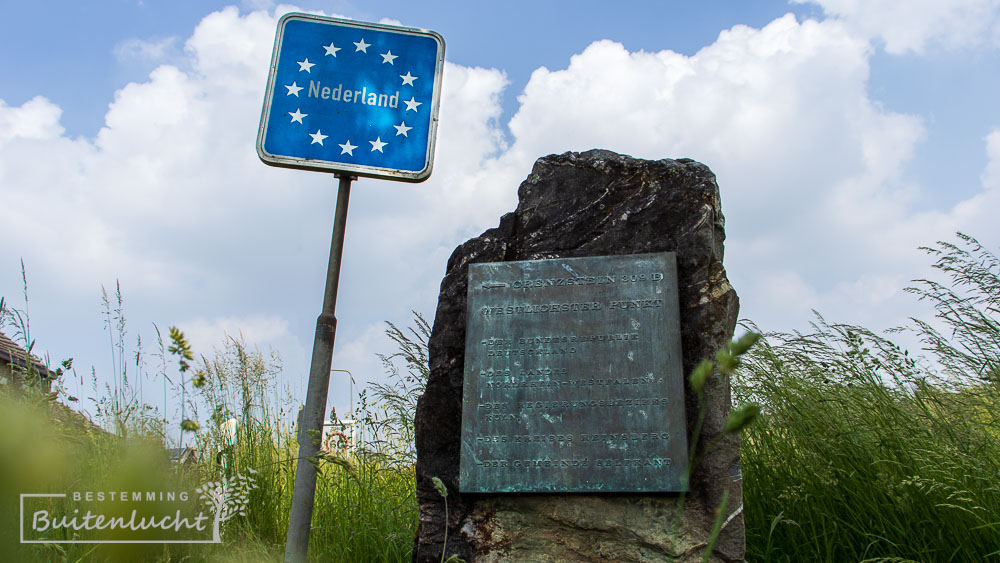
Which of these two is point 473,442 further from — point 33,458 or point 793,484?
point 33,458

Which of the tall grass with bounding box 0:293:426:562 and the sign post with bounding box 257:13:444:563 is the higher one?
the sign post with bounding box 257:13:444:563

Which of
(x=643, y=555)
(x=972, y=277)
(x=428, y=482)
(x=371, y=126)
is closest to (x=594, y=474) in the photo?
(x=643, y=555)

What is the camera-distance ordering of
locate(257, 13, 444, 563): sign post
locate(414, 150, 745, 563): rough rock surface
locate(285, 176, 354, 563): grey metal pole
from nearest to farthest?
locate(414, 150, 745, 563): rough rock surface → locate(285, 176, 354, 563): grey metal pole → locate(257, 13, 444, 563): sign post

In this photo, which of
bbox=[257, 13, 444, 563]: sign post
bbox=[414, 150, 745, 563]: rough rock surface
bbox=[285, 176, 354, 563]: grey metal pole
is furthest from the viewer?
bbox=[257, 13, 444, 563]: sign post

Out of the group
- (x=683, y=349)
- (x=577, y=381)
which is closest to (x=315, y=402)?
(x=577, y=381)

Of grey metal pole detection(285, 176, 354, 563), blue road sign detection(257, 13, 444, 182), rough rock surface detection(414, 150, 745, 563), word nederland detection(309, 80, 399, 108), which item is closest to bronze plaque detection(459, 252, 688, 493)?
rough rock surface detection(414, 150, 745, 563)

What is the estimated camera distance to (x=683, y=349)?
2906 millimetres

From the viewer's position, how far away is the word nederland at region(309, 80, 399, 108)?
3172 mm

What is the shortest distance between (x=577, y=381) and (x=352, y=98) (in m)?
1.60

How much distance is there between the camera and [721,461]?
9.04ft

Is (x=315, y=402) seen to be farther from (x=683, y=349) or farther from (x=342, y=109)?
(x=683, y=349)

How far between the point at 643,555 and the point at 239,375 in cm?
263

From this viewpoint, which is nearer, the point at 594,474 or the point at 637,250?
the point at 594,474

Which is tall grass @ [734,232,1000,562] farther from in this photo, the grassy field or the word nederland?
the word nederland
